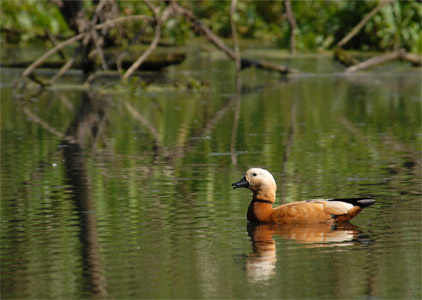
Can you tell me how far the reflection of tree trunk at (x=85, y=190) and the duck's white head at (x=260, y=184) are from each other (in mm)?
1333

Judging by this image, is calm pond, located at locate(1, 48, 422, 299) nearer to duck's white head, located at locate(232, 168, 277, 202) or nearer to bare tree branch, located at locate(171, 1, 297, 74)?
duck's white head, located at locate(232, 168, 277, 202)

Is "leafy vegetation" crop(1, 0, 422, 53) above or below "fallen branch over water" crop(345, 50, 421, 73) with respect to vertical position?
above

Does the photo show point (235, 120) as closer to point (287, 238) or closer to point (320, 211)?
point (320, 211)

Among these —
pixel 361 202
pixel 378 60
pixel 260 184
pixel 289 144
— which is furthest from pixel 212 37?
pixel 361 202

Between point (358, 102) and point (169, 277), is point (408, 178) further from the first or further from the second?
point (358, 102)

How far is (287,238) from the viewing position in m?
8.41

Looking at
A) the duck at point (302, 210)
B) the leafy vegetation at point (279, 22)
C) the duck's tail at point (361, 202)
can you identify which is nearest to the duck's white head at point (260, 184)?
the duck at point (302, 210)

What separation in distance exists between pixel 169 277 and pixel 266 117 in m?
11.0

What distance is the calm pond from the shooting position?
7119 mm

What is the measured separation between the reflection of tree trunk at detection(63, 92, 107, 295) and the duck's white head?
133 cm

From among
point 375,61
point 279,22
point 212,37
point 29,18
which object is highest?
point 29,18

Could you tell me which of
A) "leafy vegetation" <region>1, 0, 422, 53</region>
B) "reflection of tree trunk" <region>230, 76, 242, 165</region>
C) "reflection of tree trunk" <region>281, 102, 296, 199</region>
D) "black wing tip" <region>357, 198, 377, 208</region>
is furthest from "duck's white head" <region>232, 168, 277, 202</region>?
"leafy vegetation" <region>1, 0, 422, 53</region>

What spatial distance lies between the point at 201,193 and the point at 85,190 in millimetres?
1216

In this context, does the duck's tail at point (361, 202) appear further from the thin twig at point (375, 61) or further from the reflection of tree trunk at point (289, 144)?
the thin twig at point (375, 61)
